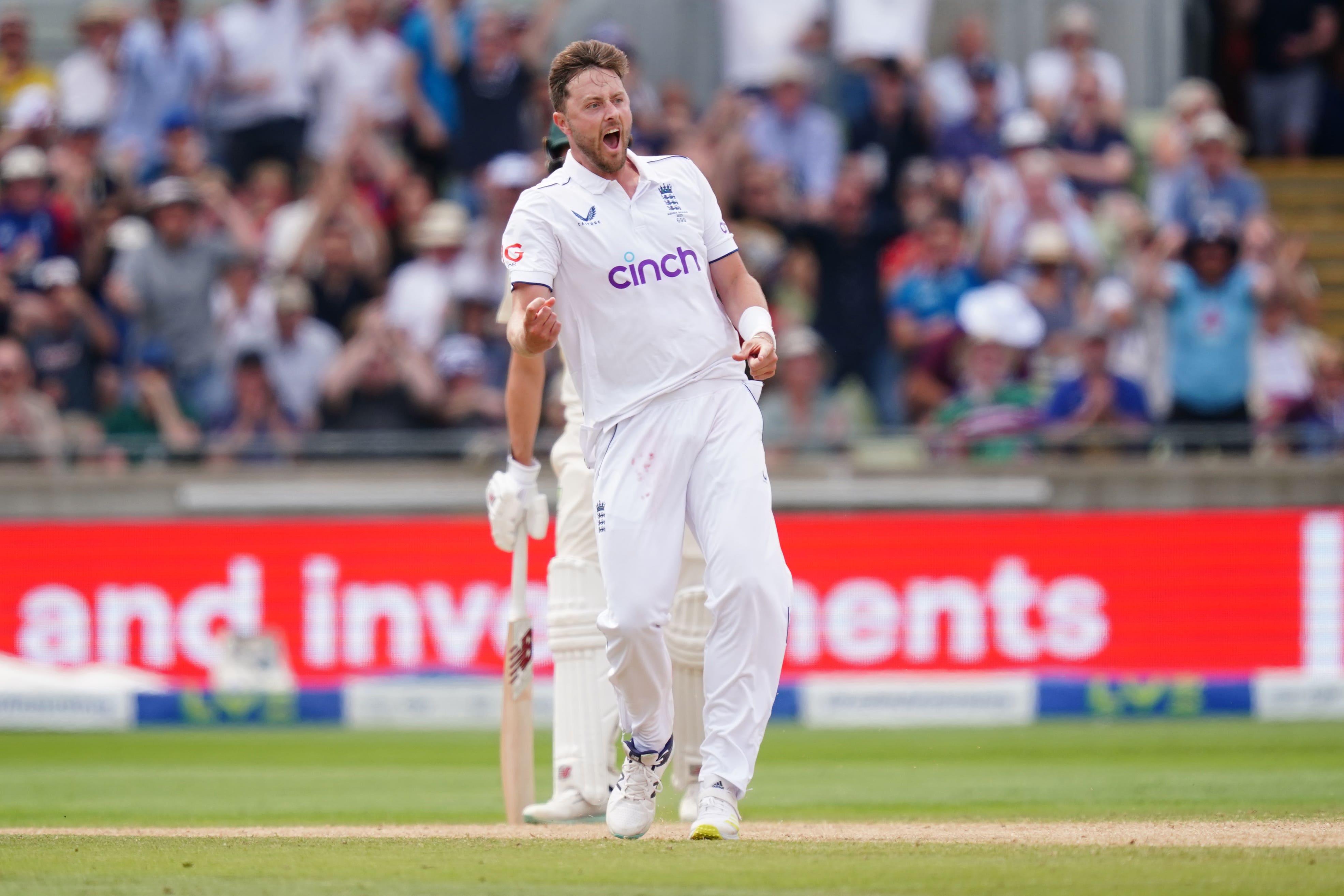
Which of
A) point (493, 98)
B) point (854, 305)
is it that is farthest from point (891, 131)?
point (493, 98)

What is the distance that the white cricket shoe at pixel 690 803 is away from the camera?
7117 mm

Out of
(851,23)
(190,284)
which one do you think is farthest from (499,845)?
(851,23)

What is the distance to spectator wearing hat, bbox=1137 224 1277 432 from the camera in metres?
13.2

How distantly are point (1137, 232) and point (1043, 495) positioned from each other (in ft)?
7.94

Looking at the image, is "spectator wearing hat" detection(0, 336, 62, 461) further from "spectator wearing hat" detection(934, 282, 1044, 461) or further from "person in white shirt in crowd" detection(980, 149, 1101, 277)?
"person in white shirt in crowd" detection(980, 149, 1101, 277)

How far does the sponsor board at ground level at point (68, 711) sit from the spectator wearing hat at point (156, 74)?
4367mm

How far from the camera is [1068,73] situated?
15391 millimetres

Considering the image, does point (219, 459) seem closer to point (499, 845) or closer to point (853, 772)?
point (853, 772)

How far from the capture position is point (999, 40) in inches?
662

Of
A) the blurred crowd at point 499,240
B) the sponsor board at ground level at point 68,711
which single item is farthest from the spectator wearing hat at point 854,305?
the sponsor board at ground level at point 68,711

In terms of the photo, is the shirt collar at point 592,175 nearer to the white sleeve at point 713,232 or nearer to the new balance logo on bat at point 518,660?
the white sleeve at point 713,232

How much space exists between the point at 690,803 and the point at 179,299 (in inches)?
303

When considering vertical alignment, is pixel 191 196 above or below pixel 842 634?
above

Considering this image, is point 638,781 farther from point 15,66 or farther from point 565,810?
point 15,66
